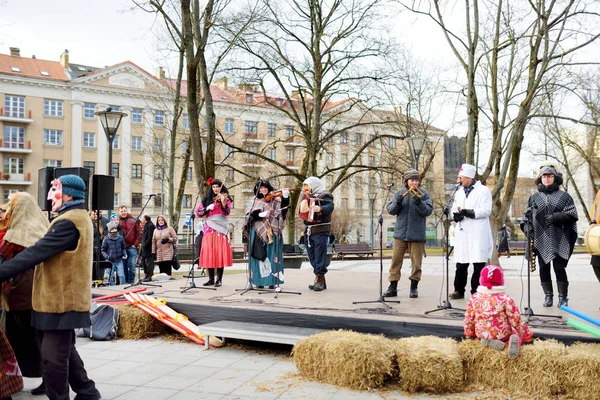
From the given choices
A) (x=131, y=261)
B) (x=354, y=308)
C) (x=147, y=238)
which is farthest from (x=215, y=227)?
(x=131, y=261)

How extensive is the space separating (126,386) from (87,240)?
1.75 metres

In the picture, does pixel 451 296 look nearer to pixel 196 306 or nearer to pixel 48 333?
pixel 196 306

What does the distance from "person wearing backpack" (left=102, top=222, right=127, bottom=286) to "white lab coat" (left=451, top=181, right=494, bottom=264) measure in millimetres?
8313

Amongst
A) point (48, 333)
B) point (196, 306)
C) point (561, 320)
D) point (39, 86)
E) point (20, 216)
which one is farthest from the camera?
point (39, 86)

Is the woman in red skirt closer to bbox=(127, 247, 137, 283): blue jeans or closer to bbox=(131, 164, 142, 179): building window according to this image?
bbox=(127, 247, 137, 283): blue jeans

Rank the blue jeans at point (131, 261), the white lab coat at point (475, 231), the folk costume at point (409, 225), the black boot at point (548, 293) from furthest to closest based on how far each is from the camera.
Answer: the blue jeans at point (131, 261) < the folk costume at point (409, 225) < the white lab coat at point (475, 231) < the black boot at point (548, 293)

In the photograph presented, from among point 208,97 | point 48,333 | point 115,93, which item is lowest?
point 48,333

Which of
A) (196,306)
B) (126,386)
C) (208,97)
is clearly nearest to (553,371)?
(126,386)

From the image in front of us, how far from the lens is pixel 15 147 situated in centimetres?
4822

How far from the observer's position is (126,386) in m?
5.32

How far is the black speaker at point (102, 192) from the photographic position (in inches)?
425

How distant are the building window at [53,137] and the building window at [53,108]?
1.49 meters

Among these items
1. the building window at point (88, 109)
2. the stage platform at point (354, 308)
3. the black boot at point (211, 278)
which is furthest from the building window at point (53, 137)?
the black boot at point (211, 278)

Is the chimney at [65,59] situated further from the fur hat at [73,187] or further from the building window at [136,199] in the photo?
the fur hat at [73,187]
